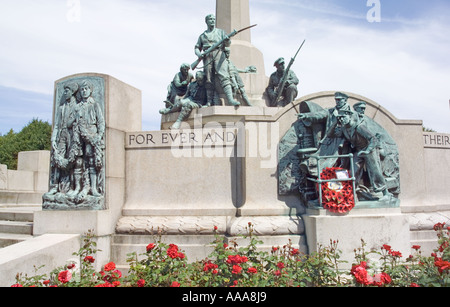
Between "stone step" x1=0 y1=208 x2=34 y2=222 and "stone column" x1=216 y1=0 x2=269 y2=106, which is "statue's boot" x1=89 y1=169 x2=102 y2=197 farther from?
"stone column" x1=216 y1=0 x2=269 y2=106

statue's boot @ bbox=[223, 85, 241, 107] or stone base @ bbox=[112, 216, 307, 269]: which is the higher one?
statue's boot @ bbox=[223, 85, 241, 107]

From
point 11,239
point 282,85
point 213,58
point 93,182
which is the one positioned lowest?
point 11,239

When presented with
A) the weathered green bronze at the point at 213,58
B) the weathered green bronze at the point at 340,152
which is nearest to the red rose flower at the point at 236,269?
the weathered green bronze at the point at 340,152

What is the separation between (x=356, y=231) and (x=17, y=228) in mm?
6807

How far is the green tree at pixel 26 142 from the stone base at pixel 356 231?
38152 millimetres

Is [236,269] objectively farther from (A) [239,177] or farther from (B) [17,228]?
(B) [17,228]

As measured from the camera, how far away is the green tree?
39344mm

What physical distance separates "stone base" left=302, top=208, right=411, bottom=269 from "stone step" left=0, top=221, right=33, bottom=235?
5697 mm

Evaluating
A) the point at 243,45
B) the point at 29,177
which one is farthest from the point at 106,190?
the point at 29,177

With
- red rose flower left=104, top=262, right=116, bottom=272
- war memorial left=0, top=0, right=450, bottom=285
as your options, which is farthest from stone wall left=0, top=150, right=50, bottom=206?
red rose flower left=104, top=262, right=116, bottom=272

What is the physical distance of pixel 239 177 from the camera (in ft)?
26.1

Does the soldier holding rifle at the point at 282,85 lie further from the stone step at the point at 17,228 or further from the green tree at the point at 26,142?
the green tree at the point at 26,142
